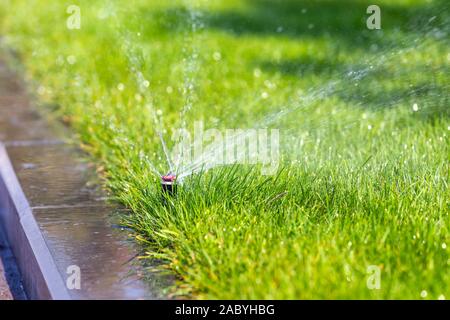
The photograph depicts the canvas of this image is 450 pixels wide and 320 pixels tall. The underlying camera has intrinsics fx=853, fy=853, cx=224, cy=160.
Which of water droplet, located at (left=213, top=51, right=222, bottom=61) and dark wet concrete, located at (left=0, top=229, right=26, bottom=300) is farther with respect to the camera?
water droplet, located at (left=213, top=51, right=222, bottom=61)

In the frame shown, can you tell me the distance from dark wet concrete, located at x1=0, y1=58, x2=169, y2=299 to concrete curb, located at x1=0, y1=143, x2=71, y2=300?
0.04 metres

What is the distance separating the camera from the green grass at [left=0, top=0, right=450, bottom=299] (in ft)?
10.9

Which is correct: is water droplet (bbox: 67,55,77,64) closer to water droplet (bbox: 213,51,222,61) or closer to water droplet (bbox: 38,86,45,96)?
water droplet (bbox: 38,86,45,96)

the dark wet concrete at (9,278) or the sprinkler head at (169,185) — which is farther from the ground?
the sprinkler head at (169,185)

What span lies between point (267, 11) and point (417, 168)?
18.4 ft

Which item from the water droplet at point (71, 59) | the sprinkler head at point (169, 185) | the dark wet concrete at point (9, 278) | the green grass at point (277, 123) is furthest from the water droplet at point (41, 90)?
the sprinkler head at point (169, 185)

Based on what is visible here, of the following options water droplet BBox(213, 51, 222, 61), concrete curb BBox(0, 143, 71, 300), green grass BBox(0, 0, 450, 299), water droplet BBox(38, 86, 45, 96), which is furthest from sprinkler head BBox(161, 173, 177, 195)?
water droplet BBox(213, 51, 222, 61)

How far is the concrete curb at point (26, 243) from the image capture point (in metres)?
3.39

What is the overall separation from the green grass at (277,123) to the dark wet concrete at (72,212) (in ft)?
0.38

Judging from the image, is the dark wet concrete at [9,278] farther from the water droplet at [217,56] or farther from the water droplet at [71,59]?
the water droplet at [217,56]

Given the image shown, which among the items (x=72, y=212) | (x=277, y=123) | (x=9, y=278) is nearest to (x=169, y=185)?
(x=72, y=212)
